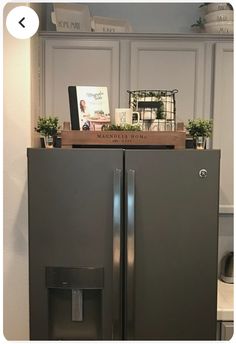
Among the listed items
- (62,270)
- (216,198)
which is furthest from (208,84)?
(62,270)

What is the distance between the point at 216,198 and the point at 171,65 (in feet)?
2.88

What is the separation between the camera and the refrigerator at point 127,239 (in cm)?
163

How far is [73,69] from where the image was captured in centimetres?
213

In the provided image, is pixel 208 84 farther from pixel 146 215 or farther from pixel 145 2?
pixel 146 215

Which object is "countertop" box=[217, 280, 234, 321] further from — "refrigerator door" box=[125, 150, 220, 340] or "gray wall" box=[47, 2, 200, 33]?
"gray wall" box=[47, 2, 200, 33]

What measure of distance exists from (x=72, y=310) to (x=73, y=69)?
127 cm

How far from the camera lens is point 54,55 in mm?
2113

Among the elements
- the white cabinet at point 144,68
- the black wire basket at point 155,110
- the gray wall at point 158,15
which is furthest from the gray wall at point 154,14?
the black wire basket at point 155,110

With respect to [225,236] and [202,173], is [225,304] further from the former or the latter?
[202,173]

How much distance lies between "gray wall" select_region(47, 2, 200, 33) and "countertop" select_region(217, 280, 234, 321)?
5.20 ft

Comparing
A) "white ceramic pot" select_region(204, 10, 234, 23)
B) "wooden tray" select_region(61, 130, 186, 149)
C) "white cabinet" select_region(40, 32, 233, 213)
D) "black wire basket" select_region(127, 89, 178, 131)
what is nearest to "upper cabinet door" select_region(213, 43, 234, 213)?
"white cabinet" select_region(40, 32, 233, 213)

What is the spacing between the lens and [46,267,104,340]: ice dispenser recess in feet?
5.42

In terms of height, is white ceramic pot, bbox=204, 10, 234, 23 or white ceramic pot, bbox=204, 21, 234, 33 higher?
white ceramic pot, bbox=204, 10, 234, 23

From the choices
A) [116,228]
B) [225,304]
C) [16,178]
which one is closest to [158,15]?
[16,178]
